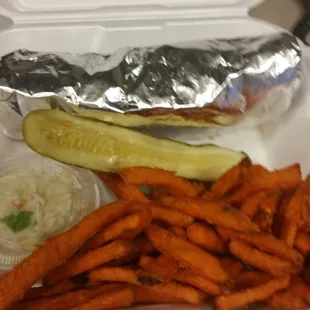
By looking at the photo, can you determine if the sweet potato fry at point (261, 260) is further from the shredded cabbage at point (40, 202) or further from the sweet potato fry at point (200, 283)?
the shredded cabbage at point (40, 202)

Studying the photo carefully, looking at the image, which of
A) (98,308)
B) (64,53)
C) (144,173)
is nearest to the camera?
(98,308)

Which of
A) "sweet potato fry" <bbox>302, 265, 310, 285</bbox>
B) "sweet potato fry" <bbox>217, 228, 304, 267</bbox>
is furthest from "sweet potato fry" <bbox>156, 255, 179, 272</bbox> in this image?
"sweet potato fry" <bbox>302, 265, 310, 285</bbox>

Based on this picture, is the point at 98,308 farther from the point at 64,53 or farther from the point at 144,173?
the point at 64,53

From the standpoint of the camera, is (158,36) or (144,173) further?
(158,36)

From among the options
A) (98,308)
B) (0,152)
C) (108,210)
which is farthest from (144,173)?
(0,152)

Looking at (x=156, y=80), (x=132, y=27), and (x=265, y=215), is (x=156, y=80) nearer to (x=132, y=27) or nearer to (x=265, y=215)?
(x=132, y=27)

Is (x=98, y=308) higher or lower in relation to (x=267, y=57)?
lower
